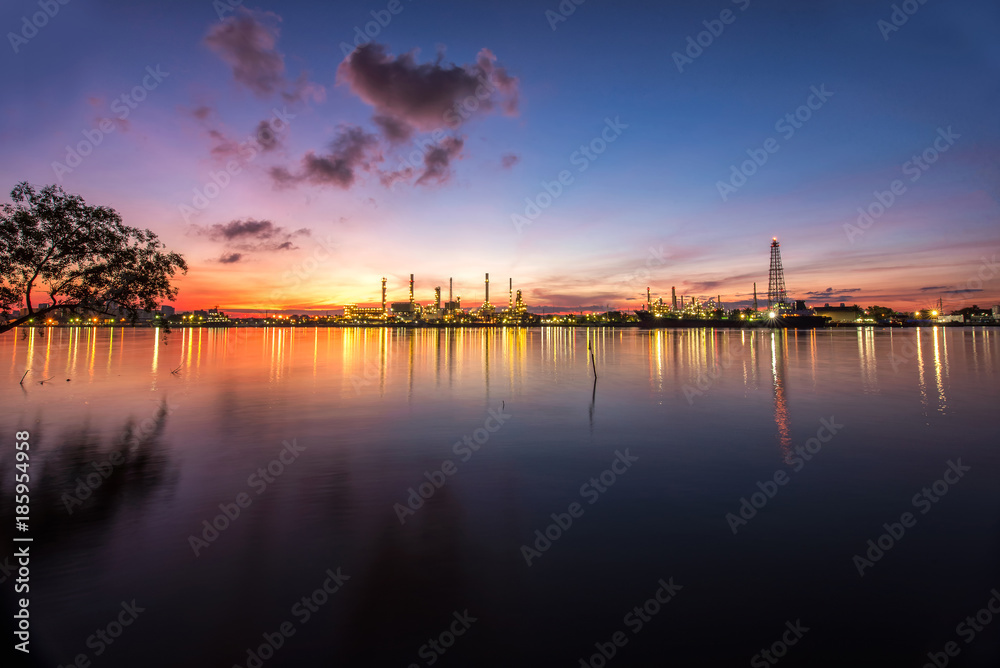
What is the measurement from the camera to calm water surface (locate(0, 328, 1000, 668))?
255 inches

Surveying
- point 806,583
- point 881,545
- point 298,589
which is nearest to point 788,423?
point 881,545

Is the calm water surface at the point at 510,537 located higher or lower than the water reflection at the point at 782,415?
lower

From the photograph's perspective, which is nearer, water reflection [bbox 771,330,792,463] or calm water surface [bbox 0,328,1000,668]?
calm water surface [bbox 0,328,1000,668]

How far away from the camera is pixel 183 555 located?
870cm

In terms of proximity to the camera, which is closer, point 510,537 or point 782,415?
point 510,537

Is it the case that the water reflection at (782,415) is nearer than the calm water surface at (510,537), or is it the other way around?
the calm water surface at (510,537)

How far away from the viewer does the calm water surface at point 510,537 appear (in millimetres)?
6477

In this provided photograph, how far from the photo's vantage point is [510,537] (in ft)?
31.1

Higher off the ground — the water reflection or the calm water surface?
the water reflection

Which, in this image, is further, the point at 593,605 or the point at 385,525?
the point at 385,525

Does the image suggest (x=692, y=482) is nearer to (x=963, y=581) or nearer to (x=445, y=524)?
(x=963, y=581)

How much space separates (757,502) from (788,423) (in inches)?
438

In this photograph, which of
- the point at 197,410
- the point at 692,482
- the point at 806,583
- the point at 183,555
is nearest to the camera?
the point at 806,583

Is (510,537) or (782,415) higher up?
(782,415)
